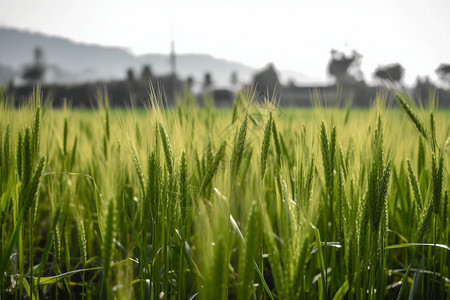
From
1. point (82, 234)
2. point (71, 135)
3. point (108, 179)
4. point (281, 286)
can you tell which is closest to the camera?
point (281, 286)

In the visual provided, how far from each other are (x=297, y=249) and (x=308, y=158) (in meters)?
0.45

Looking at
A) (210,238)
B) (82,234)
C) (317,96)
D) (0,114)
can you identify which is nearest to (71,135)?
(0,114)

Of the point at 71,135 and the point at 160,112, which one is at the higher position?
the point at 160,112

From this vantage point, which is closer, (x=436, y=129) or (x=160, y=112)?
(x=160, y=112)

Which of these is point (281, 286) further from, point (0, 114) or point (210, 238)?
point (0, 114)

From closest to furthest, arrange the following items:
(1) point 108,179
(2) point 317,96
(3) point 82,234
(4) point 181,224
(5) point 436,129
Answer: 1. (1) point 108,179
2. (4) point 181,224
3. (3) point 82,234
4. (2) point 317,96
5. (5) point 436,129

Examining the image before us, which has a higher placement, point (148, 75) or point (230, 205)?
point (148, 75)

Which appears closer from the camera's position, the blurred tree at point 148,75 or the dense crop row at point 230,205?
the dense crop row at point 230,205

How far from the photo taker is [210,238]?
0.87m

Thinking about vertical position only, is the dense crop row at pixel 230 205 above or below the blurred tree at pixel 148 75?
below

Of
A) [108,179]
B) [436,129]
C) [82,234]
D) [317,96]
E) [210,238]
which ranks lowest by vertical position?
[82,234]

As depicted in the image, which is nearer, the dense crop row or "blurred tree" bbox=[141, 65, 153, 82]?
the dense crop row

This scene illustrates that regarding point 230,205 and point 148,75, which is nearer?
point 230,205

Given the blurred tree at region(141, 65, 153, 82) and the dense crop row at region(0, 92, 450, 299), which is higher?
the blurred tree at region(141, 65, 153, 82)
